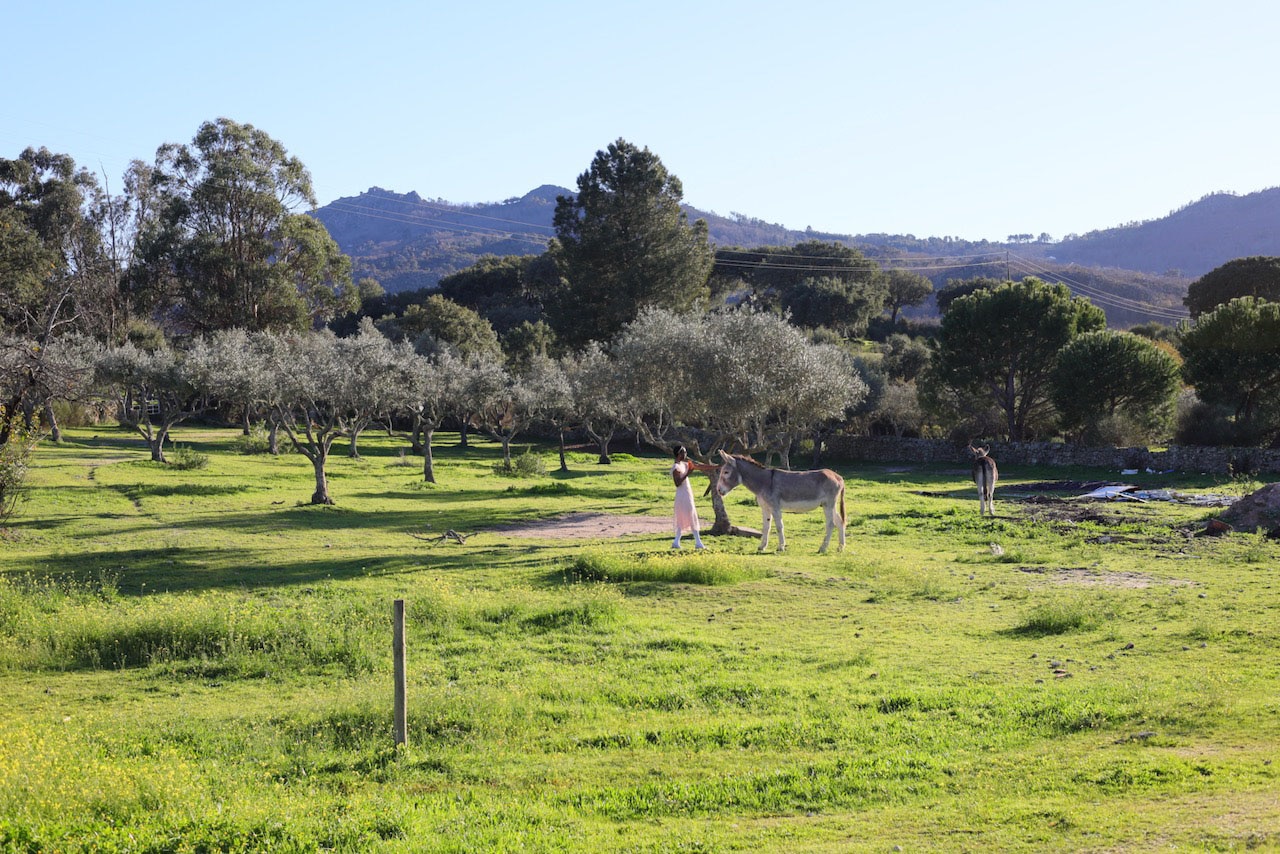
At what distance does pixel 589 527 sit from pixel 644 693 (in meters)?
17.9

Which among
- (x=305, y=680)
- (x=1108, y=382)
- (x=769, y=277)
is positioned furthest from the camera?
(x=769, y=277)

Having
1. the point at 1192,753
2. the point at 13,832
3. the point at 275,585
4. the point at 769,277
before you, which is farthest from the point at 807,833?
the point at 769,277

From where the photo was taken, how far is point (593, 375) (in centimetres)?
3478

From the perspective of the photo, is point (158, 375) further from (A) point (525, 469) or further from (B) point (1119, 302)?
(B) point (1119, 302)

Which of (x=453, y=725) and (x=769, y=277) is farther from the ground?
(x=769, y=277)

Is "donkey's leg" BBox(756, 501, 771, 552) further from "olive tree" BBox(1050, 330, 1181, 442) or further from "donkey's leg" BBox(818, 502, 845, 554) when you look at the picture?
"olive tree" BBox(1050, 330, 1181, 442)

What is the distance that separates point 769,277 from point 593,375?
75.8 meters

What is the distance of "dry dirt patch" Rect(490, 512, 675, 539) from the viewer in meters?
28.4

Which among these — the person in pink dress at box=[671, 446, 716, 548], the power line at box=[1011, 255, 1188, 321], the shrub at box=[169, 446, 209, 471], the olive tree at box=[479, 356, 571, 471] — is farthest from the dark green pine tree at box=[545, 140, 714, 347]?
the power line at box=[1011, 255, 1188, 321]

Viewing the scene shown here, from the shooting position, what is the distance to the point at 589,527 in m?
30.0

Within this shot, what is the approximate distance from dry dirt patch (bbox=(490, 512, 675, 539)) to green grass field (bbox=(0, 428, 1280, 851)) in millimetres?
2297

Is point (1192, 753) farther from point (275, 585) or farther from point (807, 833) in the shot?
point (275, 585)

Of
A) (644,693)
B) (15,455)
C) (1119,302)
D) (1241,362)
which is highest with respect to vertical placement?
(1119,302)

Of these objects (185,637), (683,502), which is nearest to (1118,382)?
(683,502)
